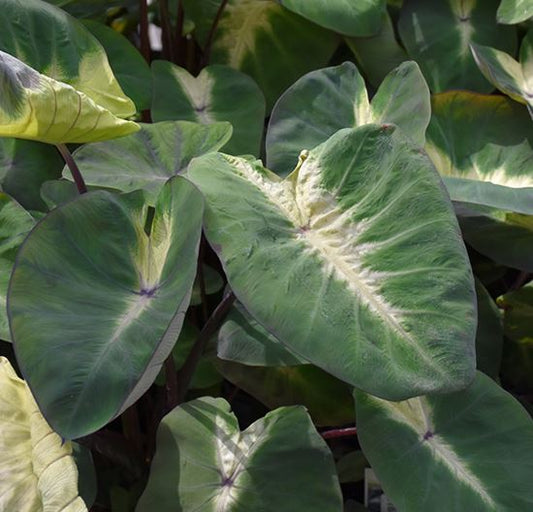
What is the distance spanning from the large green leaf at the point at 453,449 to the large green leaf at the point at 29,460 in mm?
271

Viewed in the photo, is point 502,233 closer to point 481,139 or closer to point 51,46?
point 481,139

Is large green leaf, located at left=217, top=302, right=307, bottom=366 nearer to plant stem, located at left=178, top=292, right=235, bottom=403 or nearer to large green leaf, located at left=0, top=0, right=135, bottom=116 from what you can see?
plant stem, located at left=178, top=292, right=235, bottom=403

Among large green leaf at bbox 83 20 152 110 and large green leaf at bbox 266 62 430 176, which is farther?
large green leaf at bbox 83 20 152 110

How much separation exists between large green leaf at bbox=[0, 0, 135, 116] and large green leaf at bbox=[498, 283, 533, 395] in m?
0.55

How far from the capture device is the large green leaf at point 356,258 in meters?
0.76

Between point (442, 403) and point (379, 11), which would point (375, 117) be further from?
point (442, 403)

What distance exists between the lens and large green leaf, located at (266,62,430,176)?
1.10 metres

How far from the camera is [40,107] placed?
833 mm

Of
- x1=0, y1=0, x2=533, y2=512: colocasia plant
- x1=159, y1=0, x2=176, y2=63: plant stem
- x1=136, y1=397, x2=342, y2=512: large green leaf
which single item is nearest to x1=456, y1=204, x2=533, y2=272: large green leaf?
x1=0, y1=0, x2=533, y2=512: colocasia plant

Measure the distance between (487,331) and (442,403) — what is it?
0.23 meters

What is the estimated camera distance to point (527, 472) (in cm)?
88

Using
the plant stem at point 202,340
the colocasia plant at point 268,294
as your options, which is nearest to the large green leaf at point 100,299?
the colocasia plant at point 268,294

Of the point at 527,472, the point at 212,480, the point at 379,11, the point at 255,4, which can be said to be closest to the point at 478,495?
the point at 527,472

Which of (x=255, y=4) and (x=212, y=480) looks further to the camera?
(x=255, y=4)
